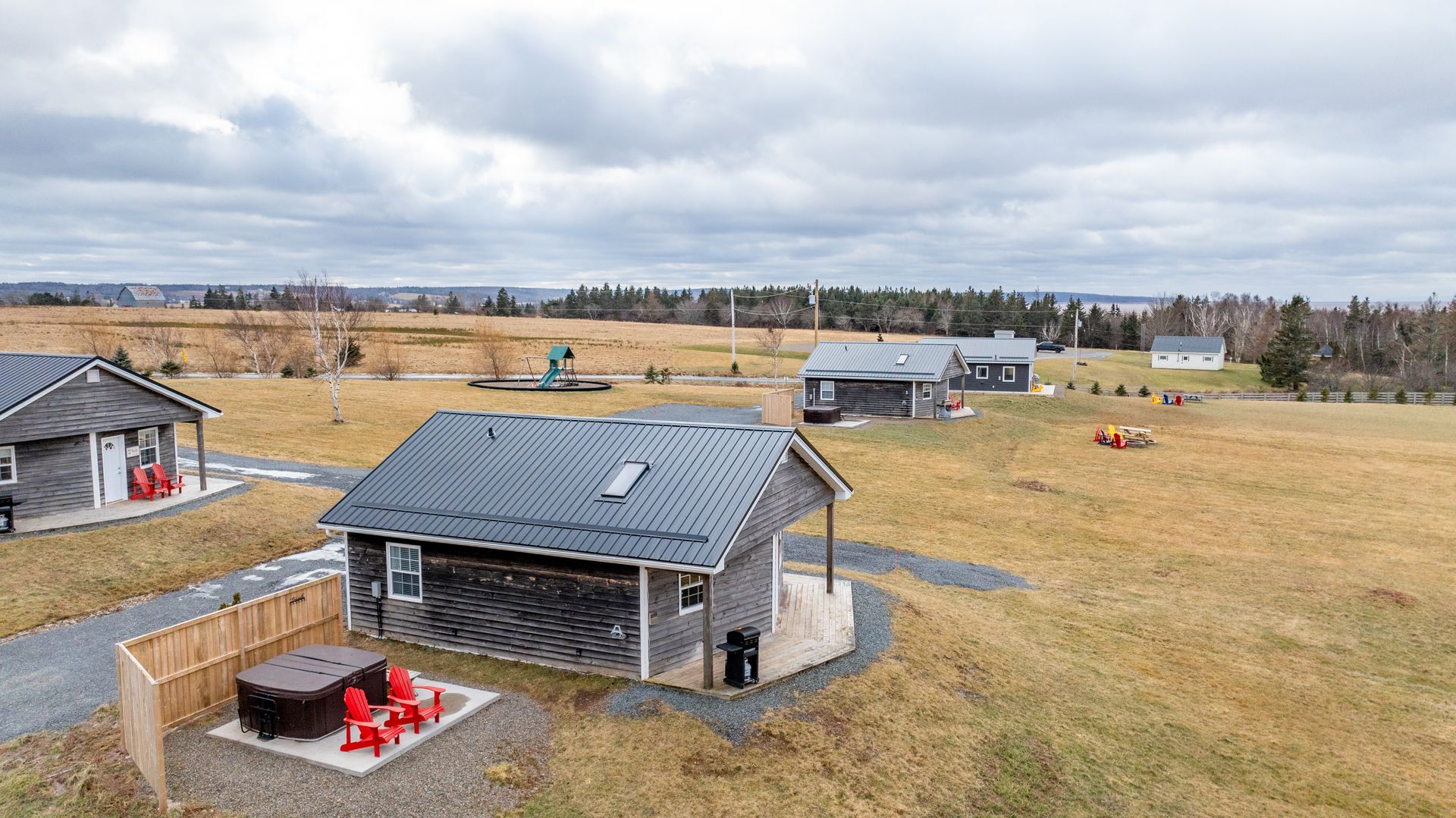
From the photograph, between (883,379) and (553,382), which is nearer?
(883,379)

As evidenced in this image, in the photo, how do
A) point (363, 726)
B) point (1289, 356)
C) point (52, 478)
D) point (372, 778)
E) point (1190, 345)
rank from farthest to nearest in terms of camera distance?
point (1190, 345) < point (1289, 356) < point (52, 478) < point (363, 726) < point (372, 778)

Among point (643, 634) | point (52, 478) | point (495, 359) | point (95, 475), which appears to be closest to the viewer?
point (643, 634)

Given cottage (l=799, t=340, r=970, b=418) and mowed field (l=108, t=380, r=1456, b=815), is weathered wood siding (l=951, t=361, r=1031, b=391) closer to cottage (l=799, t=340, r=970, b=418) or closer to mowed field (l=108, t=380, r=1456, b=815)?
cottage (l=799, t=340, r=970, b=418)

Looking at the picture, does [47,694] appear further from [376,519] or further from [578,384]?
[578,384]

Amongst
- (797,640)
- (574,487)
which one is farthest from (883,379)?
(574,487)

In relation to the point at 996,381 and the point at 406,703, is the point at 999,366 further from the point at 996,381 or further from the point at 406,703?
the point at 406,703

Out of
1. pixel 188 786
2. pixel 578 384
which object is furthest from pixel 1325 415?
pixel 188 786

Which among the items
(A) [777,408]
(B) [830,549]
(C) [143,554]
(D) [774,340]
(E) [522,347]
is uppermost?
(D) [774,340]
